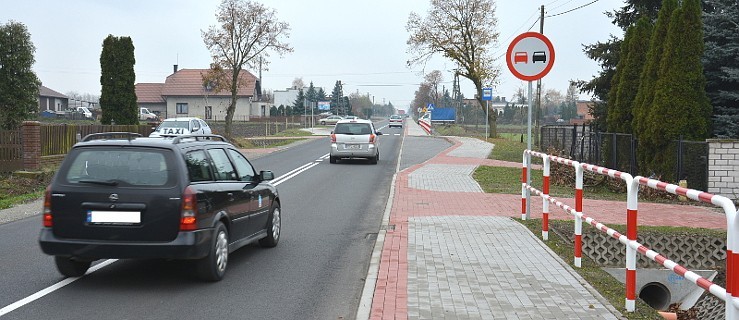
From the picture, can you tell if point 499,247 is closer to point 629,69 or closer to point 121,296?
point 121,296

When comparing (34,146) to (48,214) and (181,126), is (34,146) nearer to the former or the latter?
(181,126)

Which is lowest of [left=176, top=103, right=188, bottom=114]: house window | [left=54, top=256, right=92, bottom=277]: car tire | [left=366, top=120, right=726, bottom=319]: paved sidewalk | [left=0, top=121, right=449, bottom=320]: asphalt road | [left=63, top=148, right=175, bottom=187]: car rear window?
[left=0, top=121, right=449, bottom=320]: asphalt road

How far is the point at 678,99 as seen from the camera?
16672 millimetres

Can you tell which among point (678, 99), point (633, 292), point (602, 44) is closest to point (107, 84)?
point (602, 44)

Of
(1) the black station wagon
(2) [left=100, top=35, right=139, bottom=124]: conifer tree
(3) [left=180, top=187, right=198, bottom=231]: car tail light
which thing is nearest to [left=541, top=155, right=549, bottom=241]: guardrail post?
(1) the black station wagon

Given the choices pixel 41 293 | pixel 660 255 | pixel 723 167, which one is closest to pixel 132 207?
pixel 41 293

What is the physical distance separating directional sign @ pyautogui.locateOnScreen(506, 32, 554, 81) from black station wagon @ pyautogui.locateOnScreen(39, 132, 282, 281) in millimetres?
5601

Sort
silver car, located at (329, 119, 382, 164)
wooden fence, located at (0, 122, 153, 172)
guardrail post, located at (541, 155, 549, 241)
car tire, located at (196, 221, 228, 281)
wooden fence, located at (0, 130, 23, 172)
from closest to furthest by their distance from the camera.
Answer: car tire, located at (196, 221, 228, 281)
guardrail post, located at (541, 155, 549, 241)
wooden fence, located at (0, 130, 23, 172)
wooden fence, located at (0, 122, 153, 172)
silver car, located at (329, 119, 382, 164)

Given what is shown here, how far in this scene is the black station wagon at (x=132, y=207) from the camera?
6.82 m

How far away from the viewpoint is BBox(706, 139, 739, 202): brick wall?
15.5 m

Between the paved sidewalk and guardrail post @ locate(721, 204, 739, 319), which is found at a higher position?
guardrail post @ locate(721, 204, 739, 319)

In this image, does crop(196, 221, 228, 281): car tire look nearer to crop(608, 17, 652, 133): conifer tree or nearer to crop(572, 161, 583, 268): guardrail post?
crop(572, 161, 583, 268): guardrail post

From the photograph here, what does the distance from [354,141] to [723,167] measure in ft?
43.8

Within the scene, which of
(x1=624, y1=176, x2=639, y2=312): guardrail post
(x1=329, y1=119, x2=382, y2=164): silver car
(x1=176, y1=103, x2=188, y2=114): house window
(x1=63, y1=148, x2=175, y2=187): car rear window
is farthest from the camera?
(x1=176, y1=103, x2=188, y2=114): house window
